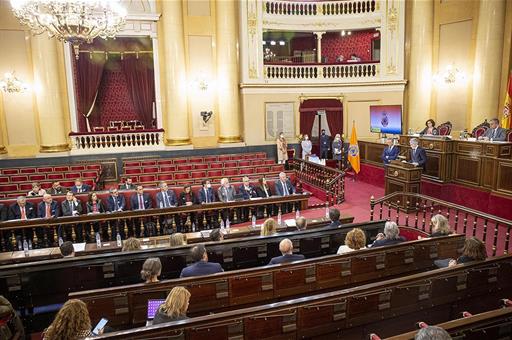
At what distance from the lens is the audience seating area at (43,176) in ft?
29.7

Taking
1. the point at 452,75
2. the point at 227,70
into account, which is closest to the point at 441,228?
the point at 452,75

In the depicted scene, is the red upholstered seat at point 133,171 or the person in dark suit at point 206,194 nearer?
the person in dark suit at point 206,194

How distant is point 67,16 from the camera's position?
6023mm

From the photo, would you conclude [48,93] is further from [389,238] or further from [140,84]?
[389,238]

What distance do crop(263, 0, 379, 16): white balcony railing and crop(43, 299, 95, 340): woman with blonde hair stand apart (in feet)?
40.1

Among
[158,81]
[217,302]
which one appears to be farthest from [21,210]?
[158,81]

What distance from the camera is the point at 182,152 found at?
12.9 m

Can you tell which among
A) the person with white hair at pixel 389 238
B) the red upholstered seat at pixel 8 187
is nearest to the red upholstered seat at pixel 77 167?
the red upholstered seat at pixel 8 187

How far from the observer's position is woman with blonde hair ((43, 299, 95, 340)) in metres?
2.54

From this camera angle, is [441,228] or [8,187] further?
[8,187]

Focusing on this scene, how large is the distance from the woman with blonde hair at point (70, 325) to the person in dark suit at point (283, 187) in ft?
19.4

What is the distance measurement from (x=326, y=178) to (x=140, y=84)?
7932mm

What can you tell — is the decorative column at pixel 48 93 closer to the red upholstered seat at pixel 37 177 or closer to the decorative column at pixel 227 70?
the red upholstered seat at pixel 37 177

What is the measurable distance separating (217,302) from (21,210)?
4.96 m
